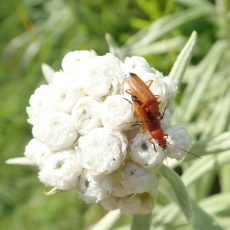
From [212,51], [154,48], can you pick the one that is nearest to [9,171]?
[154,48]

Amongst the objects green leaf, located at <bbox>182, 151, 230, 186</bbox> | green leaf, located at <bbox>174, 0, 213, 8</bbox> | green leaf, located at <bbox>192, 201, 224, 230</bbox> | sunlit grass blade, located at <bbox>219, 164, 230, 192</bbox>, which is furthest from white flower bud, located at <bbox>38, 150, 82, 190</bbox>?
green leaf, located at <bbox>174, 0, 213, 8</bbox>

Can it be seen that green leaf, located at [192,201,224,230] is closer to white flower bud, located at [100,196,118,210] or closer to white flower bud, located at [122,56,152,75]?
white flower bud, located at [100,196,118,210]

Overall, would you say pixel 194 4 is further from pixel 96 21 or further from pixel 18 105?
pixel 18 105

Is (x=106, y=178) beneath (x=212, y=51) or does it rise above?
above

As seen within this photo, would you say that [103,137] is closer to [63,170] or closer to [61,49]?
[63,170]

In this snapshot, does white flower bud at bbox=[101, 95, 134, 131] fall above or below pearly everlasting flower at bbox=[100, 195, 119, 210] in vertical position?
above

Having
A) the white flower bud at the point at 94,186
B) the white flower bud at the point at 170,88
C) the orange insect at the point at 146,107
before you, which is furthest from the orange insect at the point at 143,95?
the white flower bud at the point at 94,186
